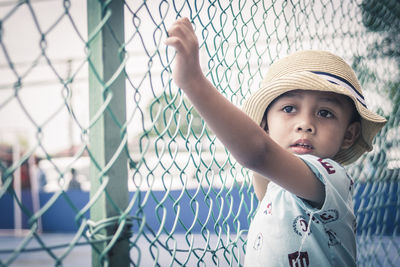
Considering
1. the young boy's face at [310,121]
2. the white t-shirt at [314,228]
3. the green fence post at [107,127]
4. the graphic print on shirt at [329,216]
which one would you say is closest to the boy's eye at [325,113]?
the young boy's face at [310,121]

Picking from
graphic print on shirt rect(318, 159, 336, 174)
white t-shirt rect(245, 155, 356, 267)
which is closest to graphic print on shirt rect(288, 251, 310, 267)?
white t-shirt rect(245, 155, 356, 267)

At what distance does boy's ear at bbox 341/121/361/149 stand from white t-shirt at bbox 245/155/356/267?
0.22 metres

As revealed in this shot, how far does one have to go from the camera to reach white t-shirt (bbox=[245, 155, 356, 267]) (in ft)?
2.56

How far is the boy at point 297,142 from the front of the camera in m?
0.63

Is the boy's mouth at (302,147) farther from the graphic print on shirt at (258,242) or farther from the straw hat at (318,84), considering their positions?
the graphic print on shirt at (258,242)

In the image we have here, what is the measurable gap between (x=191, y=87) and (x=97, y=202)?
30cm

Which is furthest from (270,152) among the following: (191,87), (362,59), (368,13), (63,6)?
(368,13)

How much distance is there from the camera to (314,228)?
0.84 m

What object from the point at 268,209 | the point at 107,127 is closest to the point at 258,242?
the point at 268,209

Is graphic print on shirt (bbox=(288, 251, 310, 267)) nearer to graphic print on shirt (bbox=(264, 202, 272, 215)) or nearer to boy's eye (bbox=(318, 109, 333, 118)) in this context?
graphic print on shirt (bbox=(264, 202, 272, 215))

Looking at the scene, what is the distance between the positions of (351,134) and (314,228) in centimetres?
37

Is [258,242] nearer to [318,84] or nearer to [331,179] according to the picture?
[331,179]

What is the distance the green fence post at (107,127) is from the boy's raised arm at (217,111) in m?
0.15

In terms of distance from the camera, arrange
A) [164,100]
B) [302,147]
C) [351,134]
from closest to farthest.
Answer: [302,147]
[351,134]
[164,100]
